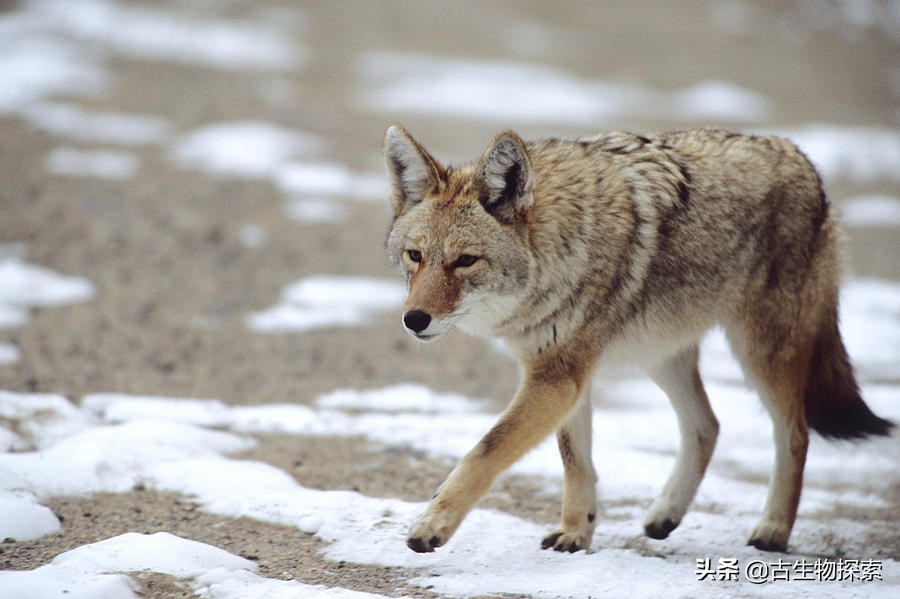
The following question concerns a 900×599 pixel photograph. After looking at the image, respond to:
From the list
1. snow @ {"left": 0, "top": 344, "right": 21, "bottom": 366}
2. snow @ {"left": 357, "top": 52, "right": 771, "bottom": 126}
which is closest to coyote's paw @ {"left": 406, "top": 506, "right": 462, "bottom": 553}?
snow @ {"left": 0, "top": 344, "right": 21, "bottom": 366}

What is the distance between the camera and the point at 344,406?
7.30 m

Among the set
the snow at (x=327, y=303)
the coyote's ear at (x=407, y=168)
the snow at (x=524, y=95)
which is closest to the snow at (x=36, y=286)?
the snow at (x=327, y=303)

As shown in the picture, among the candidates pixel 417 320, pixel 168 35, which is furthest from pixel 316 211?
pixel 168 35

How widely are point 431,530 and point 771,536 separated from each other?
1828 millimetres

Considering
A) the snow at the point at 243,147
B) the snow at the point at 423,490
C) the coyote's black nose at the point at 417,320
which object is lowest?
the snow at the point at 423,490

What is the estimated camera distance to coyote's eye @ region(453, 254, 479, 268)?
4480 millimetres

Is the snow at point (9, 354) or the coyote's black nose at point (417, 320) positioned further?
the snow at point (9, 354)

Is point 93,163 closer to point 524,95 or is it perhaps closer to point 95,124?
point 95,124

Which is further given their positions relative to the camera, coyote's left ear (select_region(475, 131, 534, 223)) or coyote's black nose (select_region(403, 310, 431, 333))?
coyote's left ear (select_region(475, 131, 534, 223))

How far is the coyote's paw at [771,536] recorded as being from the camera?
4.92m

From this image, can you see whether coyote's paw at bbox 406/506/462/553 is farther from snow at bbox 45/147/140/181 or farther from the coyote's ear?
snow at bbox 45/147/140/181

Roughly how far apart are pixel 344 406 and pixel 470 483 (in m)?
3.11

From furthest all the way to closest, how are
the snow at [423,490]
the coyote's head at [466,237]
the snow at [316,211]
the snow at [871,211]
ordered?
1. the snow at [871,211]
2. the snow at [316,211]
3. the coyote's head at [466,237]
4. the snow at [423,490]

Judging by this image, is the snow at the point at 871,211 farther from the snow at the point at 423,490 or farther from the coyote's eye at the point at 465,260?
the coyote's eye at the point at 465,260
